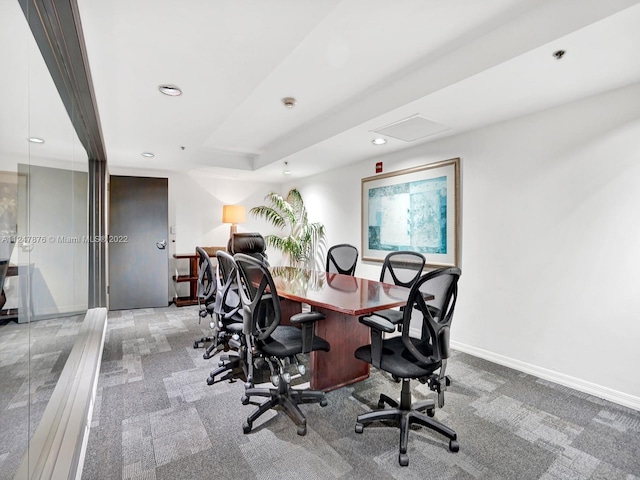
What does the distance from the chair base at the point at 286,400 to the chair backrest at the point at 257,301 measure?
1.51ft

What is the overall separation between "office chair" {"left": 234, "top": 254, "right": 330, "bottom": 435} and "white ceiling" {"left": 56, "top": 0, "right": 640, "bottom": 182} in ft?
4.55

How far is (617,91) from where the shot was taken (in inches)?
95.5

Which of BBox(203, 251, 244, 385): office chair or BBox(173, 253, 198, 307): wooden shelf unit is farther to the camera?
BBox(173, 253, 198, 307): wooden shelf unit

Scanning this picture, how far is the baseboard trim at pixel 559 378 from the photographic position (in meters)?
2.41

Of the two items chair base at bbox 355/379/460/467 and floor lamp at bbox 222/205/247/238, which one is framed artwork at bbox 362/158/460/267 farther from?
floor lamp at bbox 222/205/247/238

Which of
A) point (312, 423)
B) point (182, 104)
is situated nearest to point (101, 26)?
point (182, 104)

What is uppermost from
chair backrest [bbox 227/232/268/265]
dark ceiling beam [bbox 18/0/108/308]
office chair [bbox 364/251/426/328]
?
dark ceiling beam [bbox 18/0/108/308]

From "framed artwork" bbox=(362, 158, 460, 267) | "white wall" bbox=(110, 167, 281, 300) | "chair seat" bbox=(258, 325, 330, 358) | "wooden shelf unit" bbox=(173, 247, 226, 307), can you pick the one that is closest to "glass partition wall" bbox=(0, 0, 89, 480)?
"chair seat" bbox=(258, 325, 330, 358)

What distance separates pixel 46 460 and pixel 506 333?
3431mm

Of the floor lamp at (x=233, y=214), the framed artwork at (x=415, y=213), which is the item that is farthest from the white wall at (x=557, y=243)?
the floor lamp at (x=233, y=214)

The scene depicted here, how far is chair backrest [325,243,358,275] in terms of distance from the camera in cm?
388

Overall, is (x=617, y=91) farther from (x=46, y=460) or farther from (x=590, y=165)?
(x=46, y=460)

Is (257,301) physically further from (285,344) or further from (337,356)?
(337,356)

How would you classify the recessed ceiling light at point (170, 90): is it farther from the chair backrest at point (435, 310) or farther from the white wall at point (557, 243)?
the white wall at point (557, 243)
